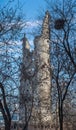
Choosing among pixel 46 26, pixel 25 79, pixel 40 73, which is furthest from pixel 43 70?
pixel 46 26

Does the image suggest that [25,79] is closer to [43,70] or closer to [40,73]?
[43,70]

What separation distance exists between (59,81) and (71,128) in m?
14.6

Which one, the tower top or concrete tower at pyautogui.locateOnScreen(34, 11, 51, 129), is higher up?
the tower top

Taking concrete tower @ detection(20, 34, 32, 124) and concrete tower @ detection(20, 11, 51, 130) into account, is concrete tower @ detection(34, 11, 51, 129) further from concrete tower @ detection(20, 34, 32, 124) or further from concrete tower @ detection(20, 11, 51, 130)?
concrete tower @ detection(20, 34, 32, 124)

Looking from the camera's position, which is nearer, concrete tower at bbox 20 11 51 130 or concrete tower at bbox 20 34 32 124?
concrete tower at bbox 20 11 51 130

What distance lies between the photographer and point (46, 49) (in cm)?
2731

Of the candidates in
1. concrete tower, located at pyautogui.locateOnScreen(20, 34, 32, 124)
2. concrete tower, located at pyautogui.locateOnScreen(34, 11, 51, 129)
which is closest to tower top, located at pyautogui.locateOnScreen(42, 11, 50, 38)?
concrete tower, located at pyautogui.locateOnScreen(34, 11, 51, 129)

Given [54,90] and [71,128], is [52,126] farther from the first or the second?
[54,90]

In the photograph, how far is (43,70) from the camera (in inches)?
1157

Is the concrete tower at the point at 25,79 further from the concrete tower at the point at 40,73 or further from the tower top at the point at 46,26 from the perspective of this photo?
the tower top at the point at 46,26

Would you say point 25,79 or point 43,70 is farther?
point 43,70

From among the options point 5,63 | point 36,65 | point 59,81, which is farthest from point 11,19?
point 36,65

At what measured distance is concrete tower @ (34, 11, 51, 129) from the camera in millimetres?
26078

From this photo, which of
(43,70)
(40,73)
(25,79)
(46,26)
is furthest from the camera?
(40,73)
